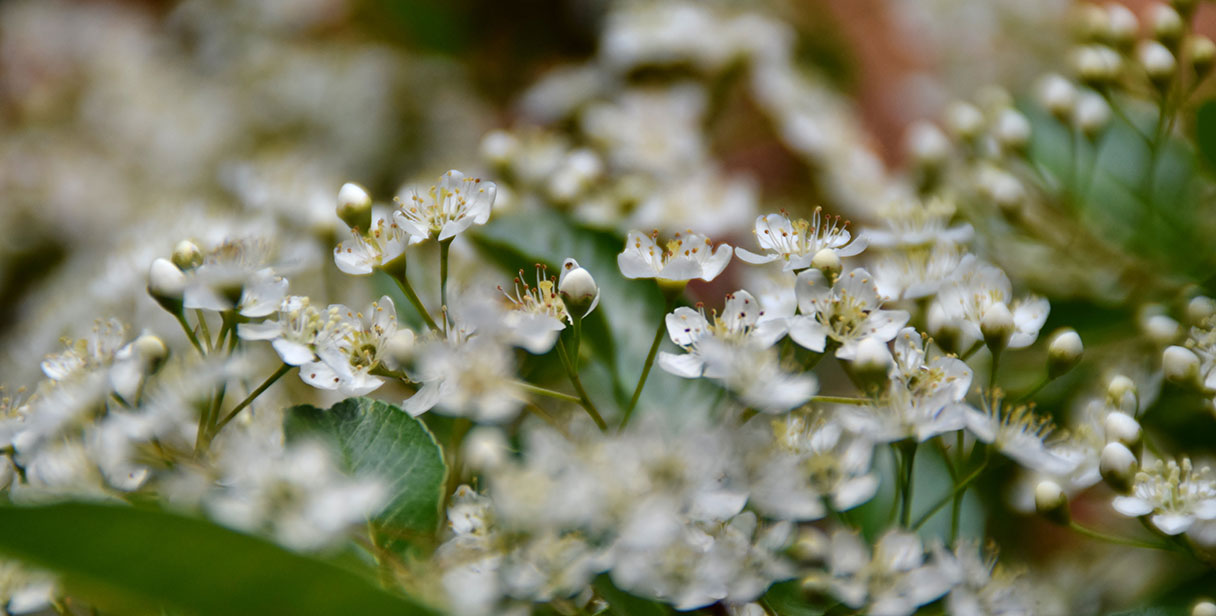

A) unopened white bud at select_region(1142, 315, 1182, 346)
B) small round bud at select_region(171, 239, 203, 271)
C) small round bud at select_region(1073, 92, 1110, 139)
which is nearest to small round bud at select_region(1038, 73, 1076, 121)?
small round bud at select_region(1073, 92, 1110, 139)

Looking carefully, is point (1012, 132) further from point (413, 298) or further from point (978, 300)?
point (413, 298)

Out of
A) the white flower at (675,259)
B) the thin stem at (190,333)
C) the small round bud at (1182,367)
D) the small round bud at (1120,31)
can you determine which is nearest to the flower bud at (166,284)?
the thin stem at (190,333)

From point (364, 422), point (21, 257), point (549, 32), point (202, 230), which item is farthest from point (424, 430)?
point (21, 257)

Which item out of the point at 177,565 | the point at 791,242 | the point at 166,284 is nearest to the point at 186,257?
the point at 166,284

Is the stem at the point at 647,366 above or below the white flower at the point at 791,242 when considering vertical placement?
below

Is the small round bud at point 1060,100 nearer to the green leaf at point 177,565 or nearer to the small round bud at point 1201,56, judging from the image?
the small round bud at point 1201,56

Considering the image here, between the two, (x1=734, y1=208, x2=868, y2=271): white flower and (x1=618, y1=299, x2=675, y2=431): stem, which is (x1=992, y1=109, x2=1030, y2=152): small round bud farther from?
(x1=618, y1=299, x2=675, y2=431): stem
